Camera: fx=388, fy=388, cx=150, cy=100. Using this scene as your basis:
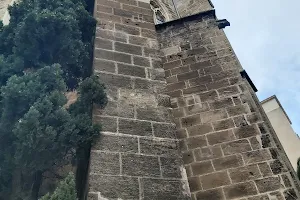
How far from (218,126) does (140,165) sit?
1633 millimetres

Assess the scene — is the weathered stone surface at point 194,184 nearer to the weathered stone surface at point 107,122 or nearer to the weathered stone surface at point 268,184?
the weathered stone surface at point 268,184

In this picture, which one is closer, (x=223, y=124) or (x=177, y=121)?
(x=223, y=124)

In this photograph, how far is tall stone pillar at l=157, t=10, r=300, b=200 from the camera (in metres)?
4.33

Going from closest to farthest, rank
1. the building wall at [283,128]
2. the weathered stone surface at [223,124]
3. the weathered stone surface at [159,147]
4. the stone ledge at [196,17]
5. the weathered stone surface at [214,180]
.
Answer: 1. the weathered stone surface at [159,147]
2. the weathered stone surface at [214,180]
3. the weathered stone surface at [223,124]
4. the stone ledge at [196,17]
5. the building wall at [283,128]

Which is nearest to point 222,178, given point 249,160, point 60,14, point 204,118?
point 249,160

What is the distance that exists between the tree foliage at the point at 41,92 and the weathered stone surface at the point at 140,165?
1.41 feet

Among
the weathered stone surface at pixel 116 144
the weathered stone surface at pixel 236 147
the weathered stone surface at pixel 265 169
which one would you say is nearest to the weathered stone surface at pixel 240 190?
the weathered stone surface at pixel 265 169

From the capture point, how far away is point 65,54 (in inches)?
190

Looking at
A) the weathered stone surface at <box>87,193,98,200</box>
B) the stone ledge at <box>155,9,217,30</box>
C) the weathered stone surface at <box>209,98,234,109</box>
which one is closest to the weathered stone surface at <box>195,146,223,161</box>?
the weathered stone surface at <box>209,98,234,109</box>

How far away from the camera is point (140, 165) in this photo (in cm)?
365

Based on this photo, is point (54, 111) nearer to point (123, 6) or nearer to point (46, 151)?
point (46, 151)

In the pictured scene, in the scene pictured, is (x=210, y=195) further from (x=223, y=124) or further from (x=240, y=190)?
(x=223, y=124)

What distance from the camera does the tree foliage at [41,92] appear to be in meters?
3.58

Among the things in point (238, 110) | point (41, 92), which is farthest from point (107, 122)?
point (238, 110)
